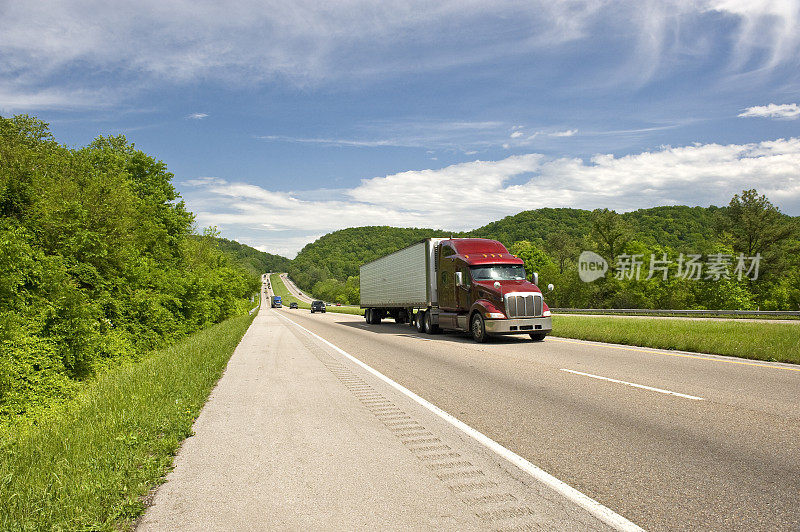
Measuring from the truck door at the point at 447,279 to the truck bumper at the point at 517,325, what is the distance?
3.01m

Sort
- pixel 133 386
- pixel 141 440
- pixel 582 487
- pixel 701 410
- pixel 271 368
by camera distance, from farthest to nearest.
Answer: pixel 271 368, pixel 133 386, pixel 701 410, pixel 141 440, pixel 582 487

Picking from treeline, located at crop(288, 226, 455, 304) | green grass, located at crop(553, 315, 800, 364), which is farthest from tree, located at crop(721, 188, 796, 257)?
treeline, located at crop(288, 226, 455, 304)

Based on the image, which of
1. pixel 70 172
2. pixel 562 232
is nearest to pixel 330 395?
pixel 70 172

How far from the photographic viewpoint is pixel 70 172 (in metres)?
26.1

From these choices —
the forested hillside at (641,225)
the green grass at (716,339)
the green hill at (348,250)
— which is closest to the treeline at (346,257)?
the green hill at (348,250)

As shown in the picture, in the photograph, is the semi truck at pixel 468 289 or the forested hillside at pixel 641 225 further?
the forested hillside at pixel 641 225

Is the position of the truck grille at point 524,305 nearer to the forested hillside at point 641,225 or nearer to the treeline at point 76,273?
the treeline at point 76,273

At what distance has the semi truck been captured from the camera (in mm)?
16828

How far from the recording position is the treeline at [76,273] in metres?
11.6

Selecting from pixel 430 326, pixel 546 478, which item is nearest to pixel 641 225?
pixel 430 326

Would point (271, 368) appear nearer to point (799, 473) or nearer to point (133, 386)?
point (133, 386)

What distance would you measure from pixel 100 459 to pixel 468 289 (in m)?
15.0

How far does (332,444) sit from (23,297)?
1135 centimetres

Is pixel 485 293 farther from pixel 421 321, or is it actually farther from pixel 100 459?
pixel 100 459
